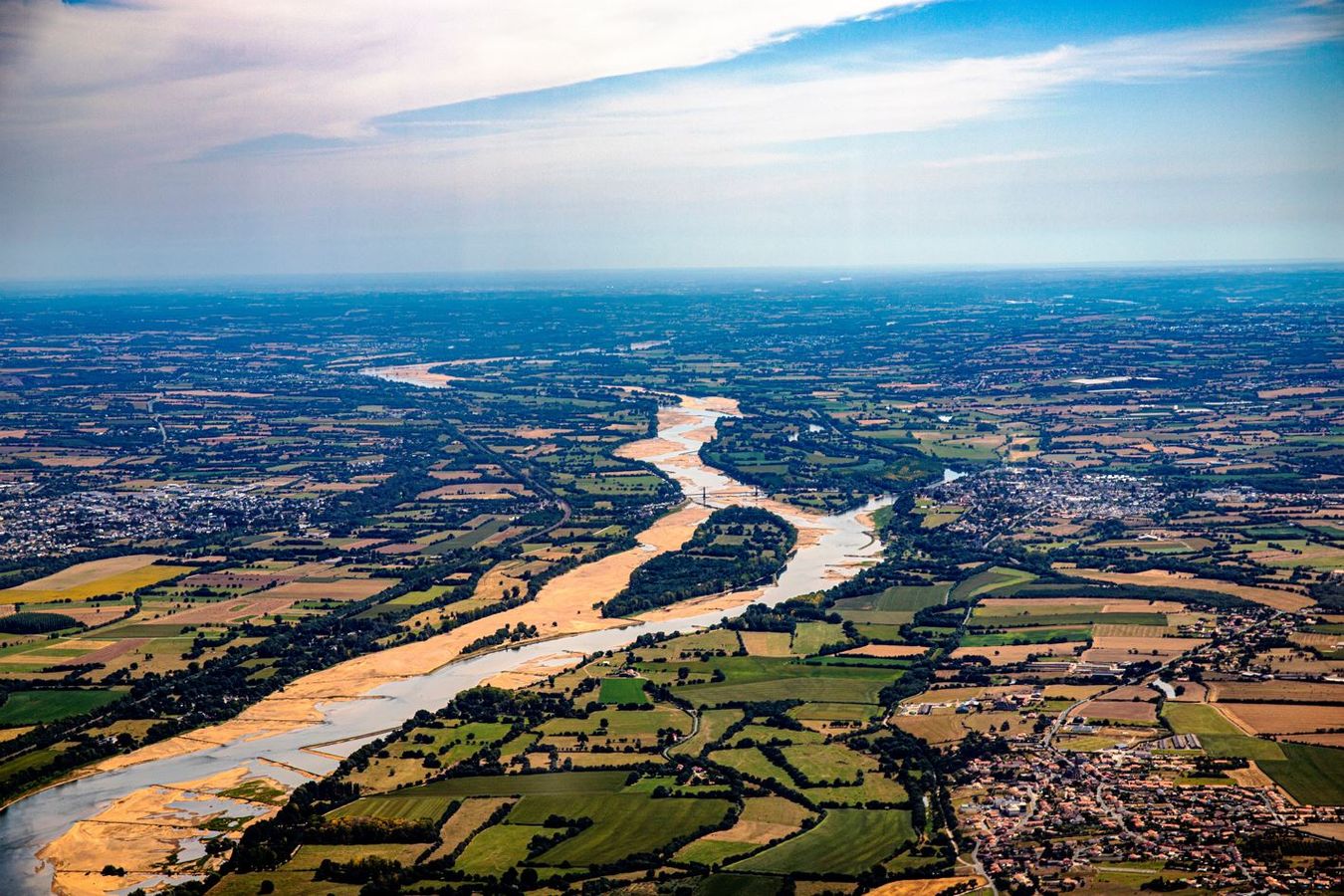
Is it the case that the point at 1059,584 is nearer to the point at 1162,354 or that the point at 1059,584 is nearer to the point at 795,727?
the point at 795,727

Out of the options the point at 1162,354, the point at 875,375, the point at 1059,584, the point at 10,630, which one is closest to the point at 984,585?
the point at 1059,584

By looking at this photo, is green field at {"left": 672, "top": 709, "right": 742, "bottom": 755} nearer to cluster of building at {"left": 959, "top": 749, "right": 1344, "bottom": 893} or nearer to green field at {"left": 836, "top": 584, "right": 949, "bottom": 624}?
cluster of building at {"left": 959, "top": 749, "right": 1344, "bottom": 893}

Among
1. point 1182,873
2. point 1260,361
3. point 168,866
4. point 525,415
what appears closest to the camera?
point 1182,873

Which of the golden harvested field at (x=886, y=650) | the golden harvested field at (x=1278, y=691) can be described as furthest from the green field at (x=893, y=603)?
the golden harvested field at (x=1278, y=691)

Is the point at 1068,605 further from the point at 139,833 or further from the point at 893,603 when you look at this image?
the point at 139,833

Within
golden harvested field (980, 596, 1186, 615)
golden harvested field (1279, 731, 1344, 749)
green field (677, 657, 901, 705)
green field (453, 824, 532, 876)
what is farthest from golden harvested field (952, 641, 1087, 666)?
green field (453, 824, 532, 876)

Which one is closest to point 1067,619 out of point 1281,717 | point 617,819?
point 1281,717
